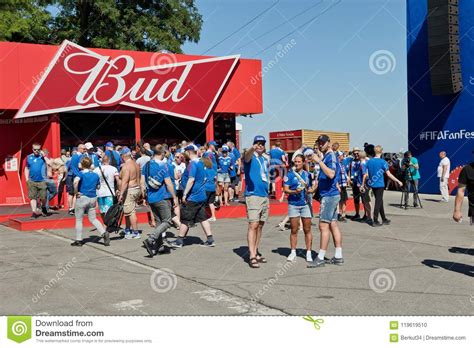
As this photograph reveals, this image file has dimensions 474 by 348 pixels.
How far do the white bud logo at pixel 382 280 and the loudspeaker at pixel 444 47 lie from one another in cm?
1416

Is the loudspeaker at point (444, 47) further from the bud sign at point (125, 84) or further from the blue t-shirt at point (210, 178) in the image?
the blue t-shirt at point (210, 178)

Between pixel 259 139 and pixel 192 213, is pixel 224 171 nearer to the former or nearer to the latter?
pixel 192 213

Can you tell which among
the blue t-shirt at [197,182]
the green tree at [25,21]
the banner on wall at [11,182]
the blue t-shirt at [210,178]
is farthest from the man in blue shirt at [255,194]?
the green tree at [25,21]

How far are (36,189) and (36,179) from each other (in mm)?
244

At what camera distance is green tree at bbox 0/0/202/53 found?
107 feet

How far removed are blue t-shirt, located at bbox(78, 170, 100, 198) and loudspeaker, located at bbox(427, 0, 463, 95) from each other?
14639 mm

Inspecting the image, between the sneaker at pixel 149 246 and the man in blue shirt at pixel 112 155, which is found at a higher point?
the man in blue shirt at pixel 112 155

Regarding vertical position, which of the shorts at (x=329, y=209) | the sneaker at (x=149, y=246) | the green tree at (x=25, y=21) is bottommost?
the sneaker at (x=149, y=246)

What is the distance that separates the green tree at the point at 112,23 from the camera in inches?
1286

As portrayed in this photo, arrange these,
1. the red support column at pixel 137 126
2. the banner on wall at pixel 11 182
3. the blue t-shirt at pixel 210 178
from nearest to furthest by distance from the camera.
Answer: the blue t-shirt at pixel 210 178
the banner on wall at pixel 11 182
the red support column at pixel 137 126

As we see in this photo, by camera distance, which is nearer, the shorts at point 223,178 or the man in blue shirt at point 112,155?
the man in blue shirt at point 112,155

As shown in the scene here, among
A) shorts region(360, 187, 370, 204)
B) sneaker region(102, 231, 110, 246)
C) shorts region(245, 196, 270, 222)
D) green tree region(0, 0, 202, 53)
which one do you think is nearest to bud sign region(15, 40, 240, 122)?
sneaker region(102, 231, 110, 246)

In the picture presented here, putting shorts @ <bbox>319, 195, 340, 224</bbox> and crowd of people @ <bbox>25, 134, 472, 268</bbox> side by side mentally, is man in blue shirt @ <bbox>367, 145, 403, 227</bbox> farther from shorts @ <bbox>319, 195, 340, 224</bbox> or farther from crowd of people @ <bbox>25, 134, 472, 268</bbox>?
shorts @ <bbox>319, 195, 340, 224</bbox>

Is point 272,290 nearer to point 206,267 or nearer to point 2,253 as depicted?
point 206,267
